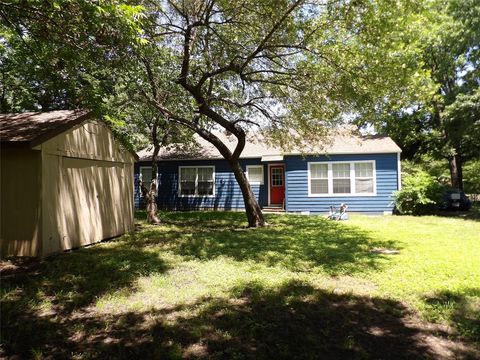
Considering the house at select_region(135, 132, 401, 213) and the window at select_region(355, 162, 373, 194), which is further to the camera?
the window at select_region(355, 162, 373, 194)

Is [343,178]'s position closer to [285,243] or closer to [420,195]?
[420,195]

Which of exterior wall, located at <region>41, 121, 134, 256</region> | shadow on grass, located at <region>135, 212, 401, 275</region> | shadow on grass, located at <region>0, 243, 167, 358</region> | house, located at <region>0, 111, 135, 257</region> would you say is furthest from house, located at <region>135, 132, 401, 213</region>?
shadow on grass, located at <region>0, 243, 167, 358</region>

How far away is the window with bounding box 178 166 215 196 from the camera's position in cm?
1803

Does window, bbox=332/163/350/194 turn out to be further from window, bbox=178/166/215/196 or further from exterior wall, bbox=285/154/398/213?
window, bbox=178/166/215/196

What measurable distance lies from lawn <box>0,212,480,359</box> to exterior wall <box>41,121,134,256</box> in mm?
561

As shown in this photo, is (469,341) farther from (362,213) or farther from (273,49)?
(362,213)

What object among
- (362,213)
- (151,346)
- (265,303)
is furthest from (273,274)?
(362,213)

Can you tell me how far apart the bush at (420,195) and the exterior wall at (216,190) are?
6.20 metres

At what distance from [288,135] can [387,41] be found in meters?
5.24

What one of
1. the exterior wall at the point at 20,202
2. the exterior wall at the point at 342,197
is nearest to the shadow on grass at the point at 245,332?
the exterior wall at the point at 20,202

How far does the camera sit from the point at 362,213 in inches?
626

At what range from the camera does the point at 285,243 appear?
867cm

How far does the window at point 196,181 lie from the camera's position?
59.2 ft

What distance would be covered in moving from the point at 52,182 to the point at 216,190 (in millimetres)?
10974
